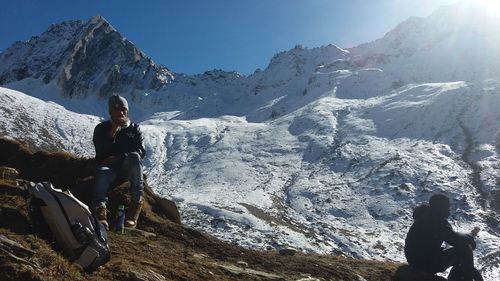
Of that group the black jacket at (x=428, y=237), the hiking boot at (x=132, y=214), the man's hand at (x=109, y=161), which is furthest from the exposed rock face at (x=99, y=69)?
the black jacket at (x=428, y=237)

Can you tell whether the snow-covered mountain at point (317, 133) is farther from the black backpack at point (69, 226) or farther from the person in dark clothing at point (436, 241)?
the black backpack at point (69, 226)

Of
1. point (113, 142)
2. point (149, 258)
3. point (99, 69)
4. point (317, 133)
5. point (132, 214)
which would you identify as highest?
point (99, 69)

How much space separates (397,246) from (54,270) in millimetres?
45841

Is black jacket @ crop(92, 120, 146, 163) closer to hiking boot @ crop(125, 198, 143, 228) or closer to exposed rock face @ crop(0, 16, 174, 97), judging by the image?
hiking boot @ crop(125, 198, 143, 228)

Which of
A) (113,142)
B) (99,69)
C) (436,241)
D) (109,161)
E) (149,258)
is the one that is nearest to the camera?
(149,258)

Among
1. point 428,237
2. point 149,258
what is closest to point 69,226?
point 149,258

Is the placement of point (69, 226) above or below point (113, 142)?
below

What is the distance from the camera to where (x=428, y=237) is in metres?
9.78

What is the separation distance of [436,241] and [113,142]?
6.27 m

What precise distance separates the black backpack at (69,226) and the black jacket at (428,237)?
6219 millimetres

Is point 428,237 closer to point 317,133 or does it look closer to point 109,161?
point 109,161

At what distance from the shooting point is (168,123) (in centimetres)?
12606

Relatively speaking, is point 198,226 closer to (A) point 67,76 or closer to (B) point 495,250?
(B) point 495,250

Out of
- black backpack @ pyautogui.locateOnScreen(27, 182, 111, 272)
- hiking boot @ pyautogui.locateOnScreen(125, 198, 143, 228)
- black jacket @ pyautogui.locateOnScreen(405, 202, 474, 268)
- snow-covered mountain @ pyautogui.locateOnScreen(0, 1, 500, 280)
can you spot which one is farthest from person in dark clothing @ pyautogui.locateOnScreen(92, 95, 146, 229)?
snow-covered mountain @ pyautogui.locateOnScreen(0, 1, 500, 280)
